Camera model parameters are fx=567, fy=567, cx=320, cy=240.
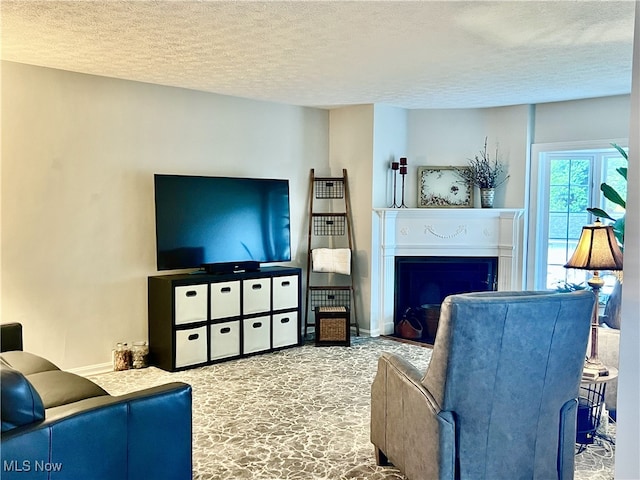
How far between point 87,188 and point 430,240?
11.5 ft

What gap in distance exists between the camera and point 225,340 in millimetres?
5113

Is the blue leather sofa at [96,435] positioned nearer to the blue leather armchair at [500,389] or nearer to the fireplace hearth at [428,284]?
the blue leather armchair at [500,389]

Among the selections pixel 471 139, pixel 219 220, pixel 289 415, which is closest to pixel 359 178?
pixel 471 139

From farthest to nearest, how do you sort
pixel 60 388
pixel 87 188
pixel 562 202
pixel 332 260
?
1. pixel 332 260
2. pixel 562 202
3. pixel 87 188
4. pixel 60 388

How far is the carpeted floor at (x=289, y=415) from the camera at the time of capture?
3.02 m

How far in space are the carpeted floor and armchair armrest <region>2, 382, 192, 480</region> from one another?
633mm

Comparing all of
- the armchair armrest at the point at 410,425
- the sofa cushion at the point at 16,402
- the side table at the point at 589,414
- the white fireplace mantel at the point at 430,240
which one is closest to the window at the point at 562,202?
the white fireplace mantel at the point at 430,240

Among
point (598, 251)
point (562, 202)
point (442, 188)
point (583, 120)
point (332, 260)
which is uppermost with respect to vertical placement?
point (583, 120)

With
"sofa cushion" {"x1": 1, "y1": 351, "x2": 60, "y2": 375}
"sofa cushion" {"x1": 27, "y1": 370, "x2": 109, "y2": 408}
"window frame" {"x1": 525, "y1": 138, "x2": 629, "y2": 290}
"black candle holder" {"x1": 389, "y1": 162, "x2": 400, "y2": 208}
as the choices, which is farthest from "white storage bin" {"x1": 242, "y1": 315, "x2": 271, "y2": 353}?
"window frame" {"x1": 525, "y1": 138, "x2": 629, "y2": 290}

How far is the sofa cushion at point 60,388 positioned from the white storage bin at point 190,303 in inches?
63.8

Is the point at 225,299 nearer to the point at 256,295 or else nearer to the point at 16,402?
the point at 256,295

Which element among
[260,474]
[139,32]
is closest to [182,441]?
[260,474]

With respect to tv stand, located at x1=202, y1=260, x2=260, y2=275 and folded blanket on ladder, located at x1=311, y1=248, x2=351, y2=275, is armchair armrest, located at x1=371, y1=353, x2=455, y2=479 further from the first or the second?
folded blanket on ladder, located at x1=311, y1=248, x2=351, y2=275

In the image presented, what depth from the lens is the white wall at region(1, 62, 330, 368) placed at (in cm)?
431
